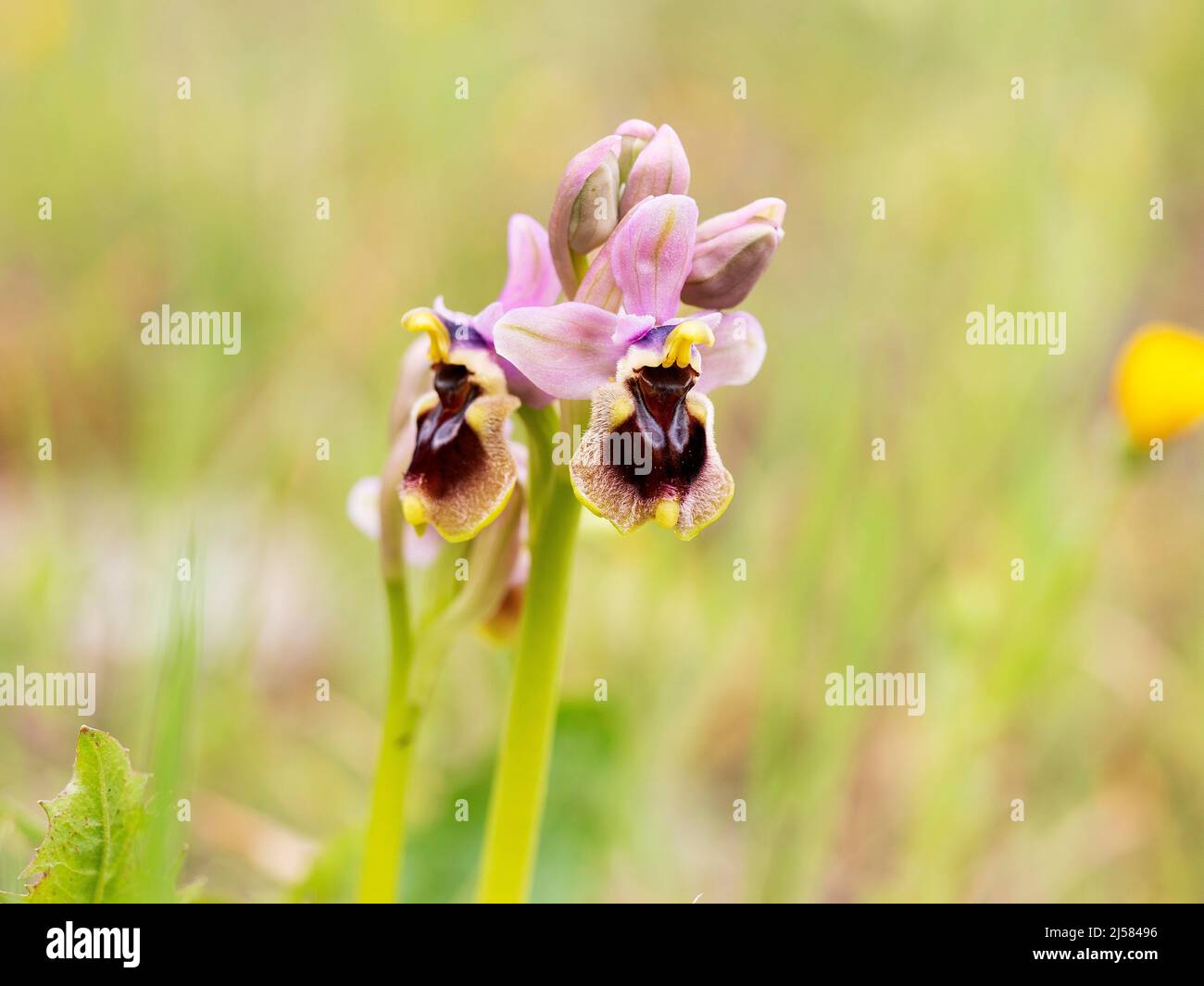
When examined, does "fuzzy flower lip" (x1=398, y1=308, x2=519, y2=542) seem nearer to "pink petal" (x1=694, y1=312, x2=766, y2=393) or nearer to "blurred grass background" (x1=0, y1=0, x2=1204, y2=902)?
"pink petal" (x1=694, y1=312, x2=766, y2=393)

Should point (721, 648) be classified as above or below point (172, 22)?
below

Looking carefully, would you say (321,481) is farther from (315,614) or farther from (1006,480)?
(1006,480)

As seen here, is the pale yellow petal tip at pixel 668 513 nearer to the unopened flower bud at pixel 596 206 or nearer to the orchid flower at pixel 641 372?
the orchid flower at pixel 641 372

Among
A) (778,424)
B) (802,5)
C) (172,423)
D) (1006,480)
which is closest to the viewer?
(172,423)

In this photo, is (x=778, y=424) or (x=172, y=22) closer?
(x=778, y=424)

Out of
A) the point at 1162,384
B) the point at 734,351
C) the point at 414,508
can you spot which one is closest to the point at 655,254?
the point at 734,351

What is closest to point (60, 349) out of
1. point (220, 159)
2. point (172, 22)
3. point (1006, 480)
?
point (220, 159)

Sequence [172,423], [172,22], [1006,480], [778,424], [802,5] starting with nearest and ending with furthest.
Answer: [172,423] → [778,424] → [1006,480] → [172,22] → [802,5]

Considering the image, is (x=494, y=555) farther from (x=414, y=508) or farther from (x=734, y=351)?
(x=734, y=351)
